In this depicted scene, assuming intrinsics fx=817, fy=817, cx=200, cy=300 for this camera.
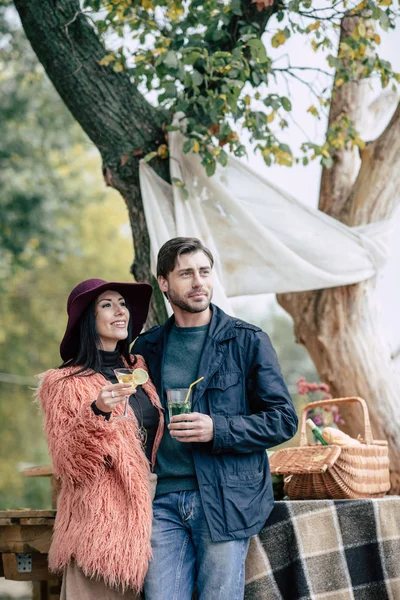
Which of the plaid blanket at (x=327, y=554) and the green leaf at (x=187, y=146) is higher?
the green leaf at (x=187, y=146)

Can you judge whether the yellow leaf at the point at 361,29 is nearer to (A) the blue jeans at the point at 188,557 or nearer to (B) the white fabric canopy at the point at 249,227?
(B) the white fabric canopy at the point at 249,227

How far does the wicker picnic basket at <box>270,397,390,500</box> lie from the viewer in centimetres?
356

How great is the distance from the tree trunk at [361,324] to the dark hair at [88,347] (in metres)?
2.42

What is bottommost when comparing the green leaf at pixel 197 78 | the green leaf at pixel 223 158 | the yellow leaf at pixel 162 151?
the green leaf at pixel 223 158

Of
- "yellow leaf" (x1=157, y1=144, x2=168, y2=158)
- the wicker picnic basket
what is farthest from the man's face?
"yellow leaf" (x1=157, y1=144, x2=168, y2=158)

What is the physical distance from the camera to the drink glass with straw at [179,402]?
9.72 feet

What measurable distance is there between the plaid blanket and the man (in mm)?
165

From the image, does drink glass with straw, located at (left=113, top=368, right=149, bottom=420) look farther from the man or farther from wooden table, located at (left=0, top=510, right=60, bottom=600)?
wooden table, located at (left=0, top=510, right=60, bottom=600)

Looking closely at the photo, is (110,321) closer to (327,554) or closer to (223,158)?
(327,554)

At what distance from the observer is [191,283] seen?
3.33 meters

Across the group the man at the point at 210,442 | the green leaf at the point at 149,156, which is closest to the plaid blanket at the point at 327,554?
the man at the point at 210,442

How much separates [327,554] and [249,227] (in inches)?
85.4

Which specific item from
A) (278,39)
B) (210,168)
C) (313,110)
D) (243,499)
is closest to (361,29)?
(278,39)

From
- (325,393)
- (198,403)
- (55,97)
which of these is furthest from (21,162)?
(198,403)
